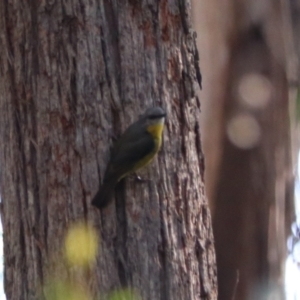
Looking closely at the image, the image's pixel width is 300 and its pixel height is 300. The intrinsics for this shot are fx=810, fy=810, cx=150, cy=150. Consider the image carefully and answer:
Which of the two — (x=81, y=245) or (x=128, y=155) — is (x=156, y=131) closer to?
(x=128, y=155)

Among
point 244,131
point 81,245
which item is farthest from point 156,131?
point 244,131

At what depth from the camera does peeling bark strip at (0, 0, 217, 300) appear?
10.0 feet

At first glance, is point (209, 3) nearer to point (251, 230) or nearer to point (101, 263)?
point (251, 230)

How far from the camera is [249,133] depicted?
5020 millimetres

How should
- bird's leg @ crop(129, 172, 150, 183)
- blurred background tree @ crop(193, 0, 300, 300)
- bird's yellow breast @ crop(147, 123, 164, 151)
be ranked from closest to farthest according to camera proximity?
bird's yellow breast @ crop(147, 123, 164, 151) < bird's leg @ crop(129, 172, 150, 183) < blurred background tree @ crop(193, 0, 300, 300)

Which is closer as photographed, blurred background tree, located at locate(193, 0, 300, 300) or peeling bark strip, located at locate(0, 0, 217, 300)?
peeling bark strip, located at locate(0, 0, 217, 300)

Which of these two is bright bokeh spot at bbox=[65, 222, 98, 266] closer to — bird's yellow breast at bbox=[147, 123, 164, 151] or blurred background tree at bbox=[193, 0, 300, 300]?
bird's yellow breast at bbox=[147, 123, 164, 151]

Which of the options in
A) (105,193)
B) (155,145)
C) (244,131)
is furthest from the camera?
(244,131)

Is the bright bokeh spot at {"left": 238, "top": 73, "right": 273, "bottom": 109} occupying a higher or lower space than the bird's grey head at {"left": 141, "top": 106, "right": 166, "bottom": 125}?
higher

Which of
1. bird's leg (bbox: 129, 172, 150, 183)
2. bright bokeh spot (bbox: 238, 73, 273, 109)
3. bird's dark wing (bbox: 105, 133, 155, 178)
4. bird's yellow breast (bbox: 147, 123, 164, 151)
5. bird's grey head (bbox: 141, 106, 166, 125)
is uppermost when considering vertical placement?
bright bokeh spot (bbox: 238, 73, 273, 109)

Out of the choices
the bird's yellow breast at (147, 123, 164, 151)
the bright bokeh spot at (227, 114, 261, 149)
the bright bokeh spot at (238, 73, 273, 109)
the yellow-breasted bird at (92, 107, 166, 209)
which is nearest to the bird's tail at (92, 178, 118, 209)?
the yellow-breasted bird at (92, 107, 166, 209)

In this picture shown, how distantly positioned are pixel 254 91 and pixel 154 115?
2.08 meters

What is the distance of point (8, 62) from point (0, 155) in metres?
0.38

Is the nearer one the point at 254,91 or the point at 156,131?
the point at 156,131
